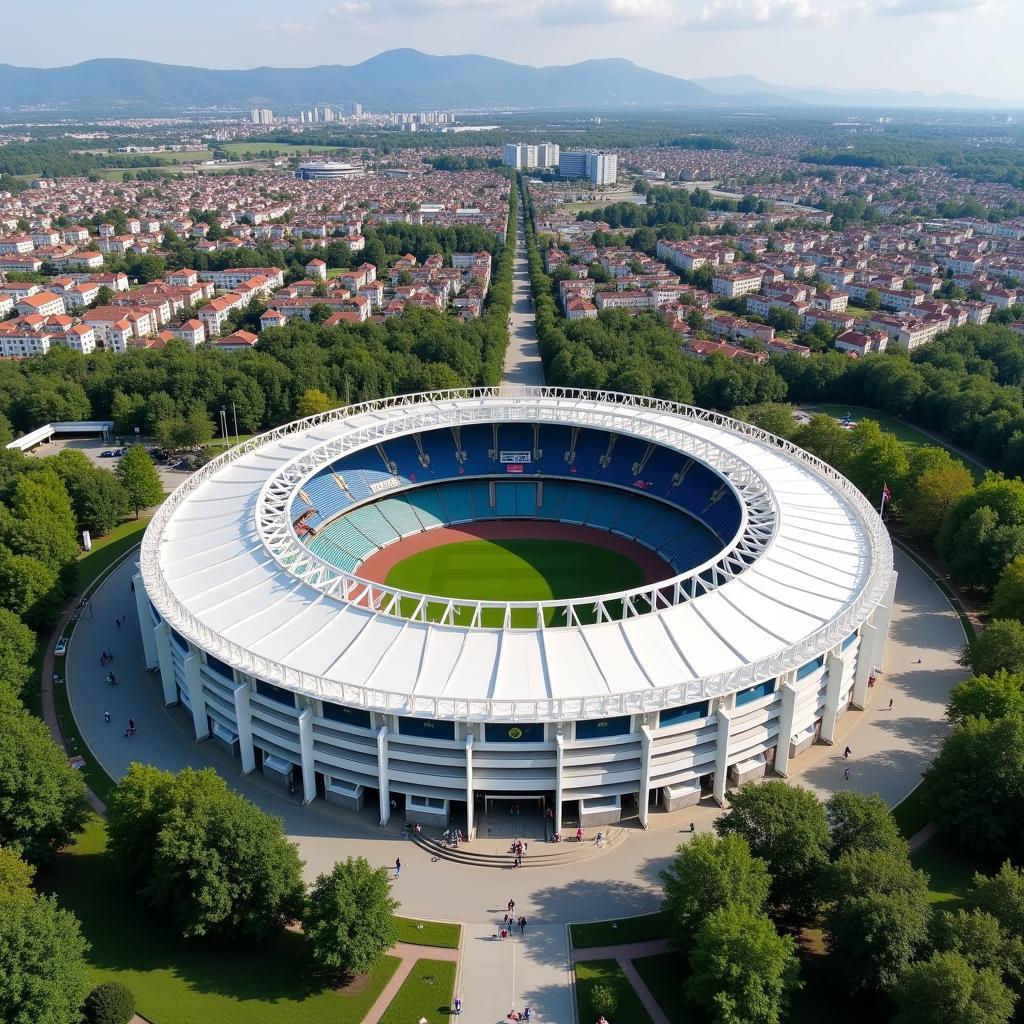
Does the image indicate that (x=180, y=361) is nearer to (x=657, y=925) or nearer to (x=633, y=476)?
(x=633, y=476)

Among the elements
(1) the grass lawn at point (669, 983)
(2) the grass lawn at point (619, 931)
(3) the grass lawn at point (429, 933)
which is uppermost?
(1) the grass lawn at point (669, 983)

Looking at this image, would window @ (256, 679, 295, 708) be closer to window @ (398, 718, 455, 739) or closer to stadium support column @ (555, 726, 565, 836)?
window @ (398, 718, 455, 739)

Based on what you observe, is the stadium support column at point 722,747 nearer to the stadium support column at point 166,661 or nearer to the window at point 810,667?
the window at point 810,667

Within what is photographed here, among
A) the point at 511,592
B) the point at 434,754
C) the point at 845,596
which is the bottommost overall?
the point at 511,592

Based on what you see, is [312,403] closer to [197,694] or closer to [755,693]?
[197,694]

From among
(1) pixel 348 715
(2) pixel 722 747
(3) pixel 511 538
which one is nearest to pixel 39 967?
(1) pixel 348 715

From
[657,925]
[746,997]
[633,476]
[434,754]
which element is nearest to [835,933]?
[746,997]

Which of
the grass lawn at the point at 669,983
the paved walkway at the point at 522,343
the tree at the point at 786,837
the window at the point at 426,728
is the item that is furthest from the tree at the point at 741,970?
the paved walkway at the point at 522,343
